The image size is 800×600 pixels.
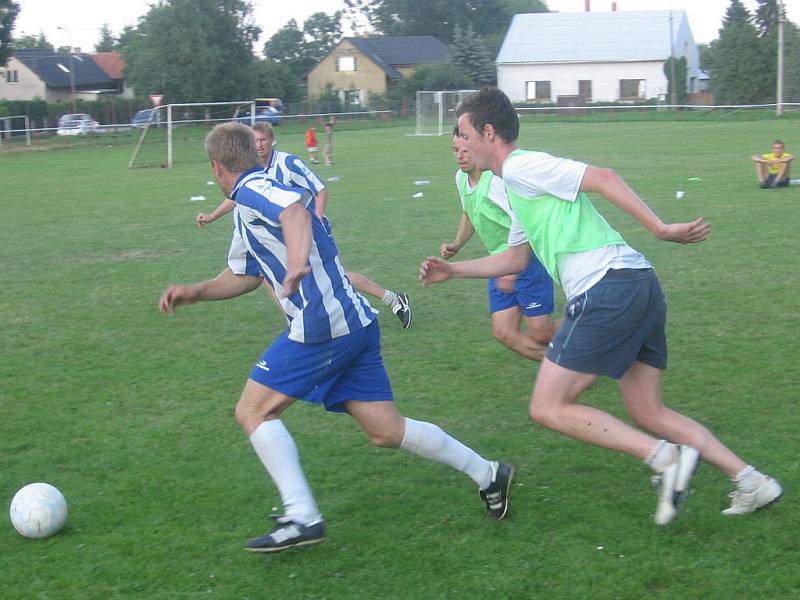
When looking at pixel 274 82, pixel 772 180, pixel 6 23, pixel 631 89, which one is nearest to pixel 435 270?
pixel 772 180


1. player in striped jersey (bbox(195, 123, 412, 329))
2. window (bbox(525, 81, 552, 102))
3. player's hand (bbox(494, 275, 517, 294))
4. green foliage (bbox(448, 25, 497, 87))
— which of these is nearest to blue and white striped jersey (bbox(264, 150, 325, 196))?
player in striped jersey (bbox(195, 123, 412, 329))

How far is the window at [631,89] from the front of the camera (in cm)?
7012

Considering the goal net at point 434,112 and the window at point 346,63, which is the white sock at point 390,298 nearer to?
the goal net at point 434,112

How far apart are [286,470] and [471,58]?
66922 mm

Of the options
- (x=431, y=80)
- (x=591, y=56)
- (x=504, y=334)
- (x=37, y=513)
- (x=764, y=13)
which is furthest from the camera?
(x=591, y=56)

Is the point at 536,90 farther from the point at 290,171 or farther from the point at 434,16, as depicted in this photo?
the point at 290,171

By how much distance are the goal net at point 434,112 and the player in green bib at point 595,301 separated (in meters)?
38.2

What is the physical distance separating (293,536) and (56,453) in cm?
200

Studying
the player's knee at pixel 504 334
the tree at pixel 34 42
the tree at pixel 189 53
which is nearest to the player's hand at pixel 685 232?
the player's knee at pixel 504 334

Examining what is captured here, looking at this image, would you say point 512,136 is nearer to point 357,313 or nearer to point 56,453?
point 357,313

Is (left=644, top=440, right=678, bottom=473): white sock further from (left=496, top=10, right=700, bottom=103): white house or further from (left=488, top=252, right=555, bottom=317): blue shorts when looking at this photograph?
(left=496, top=10, right=700, bottom=103): white house

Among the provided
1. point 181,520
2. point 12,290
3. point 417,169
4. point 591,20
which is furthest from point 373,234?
point 591,20

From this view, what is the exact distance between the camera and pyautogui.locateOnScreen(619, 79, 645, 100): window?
230 feet

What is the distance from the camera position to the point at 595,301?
3.78 m
